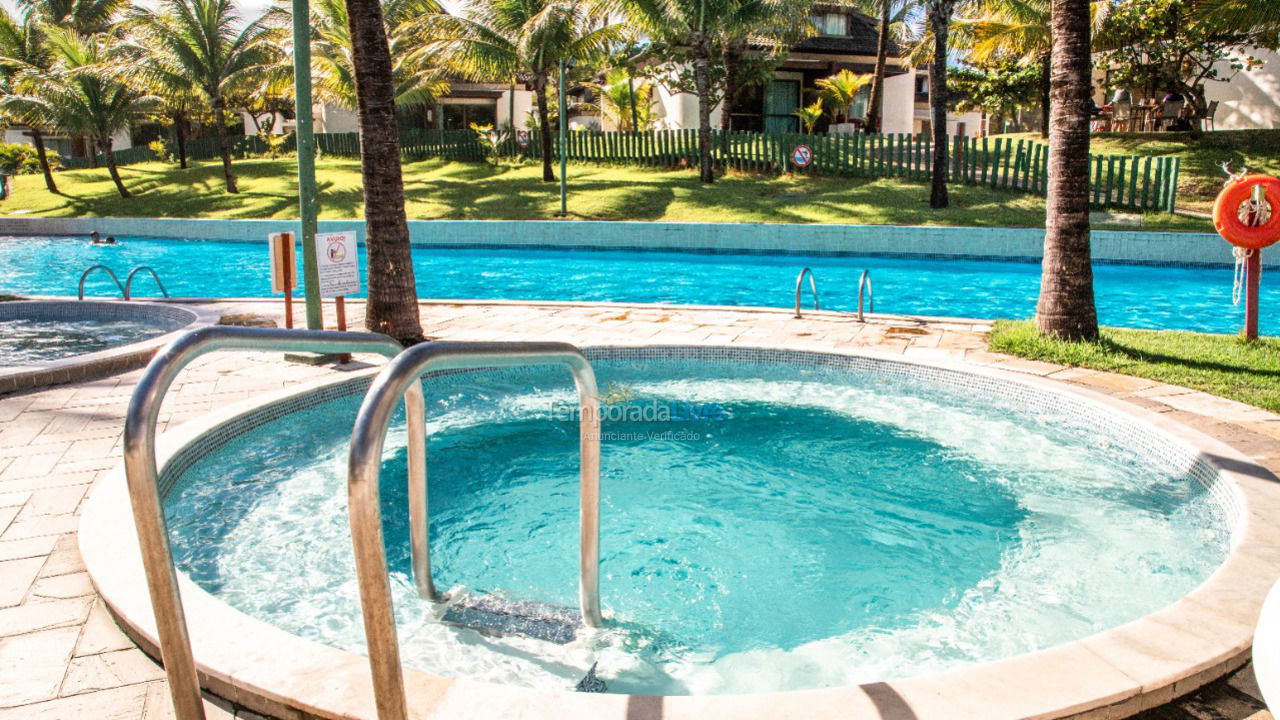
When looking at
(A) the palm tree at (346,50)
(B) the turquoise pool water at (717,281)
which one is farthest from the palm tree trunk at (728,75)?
(A) the palm tree at (346,50)

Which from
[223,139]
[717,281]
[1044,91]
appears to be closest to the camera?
[717,281]

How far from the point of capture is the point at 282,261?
24.7ft

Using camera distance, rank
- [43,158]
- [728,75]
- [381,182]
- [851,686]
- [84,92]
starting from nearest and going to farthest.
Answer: [851,686], [381,182], [728,75], [84,92], [43,158]

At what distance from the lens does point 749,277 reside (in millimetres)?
16719

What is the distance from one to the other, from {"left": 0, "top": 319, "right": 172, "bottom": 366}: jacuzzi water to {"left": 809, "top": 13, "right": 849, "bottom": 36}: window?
2830 cm

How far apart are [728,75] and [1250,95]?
14.2 meters

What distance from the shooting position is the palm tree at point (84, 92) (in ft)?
87.3

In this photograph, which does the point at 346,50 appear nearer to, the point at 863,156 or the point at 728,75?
the point at 728,75

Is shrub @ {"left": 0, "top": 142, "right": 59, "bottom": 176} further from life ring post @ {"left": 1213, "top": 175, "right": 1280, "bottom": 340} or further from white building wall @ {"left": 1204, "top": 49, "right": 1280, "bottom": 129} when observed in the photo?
white building wall @ {"left": 1204, "top": 49, "right": 1280, "bottom": 129}

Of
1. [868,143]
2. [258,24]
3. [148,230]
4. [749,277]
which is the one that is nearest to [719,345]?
[749,277]

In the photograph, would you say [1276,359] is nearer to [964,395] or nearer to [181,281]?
[964,395]

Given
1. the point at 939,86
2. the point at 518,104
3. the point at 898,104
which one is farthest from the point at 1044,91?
the point at 518,104

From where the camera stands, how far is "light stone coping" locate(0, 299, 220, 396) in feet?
22.8

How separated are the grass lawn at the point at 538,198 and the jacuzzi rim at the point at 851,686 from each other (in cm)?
1648
